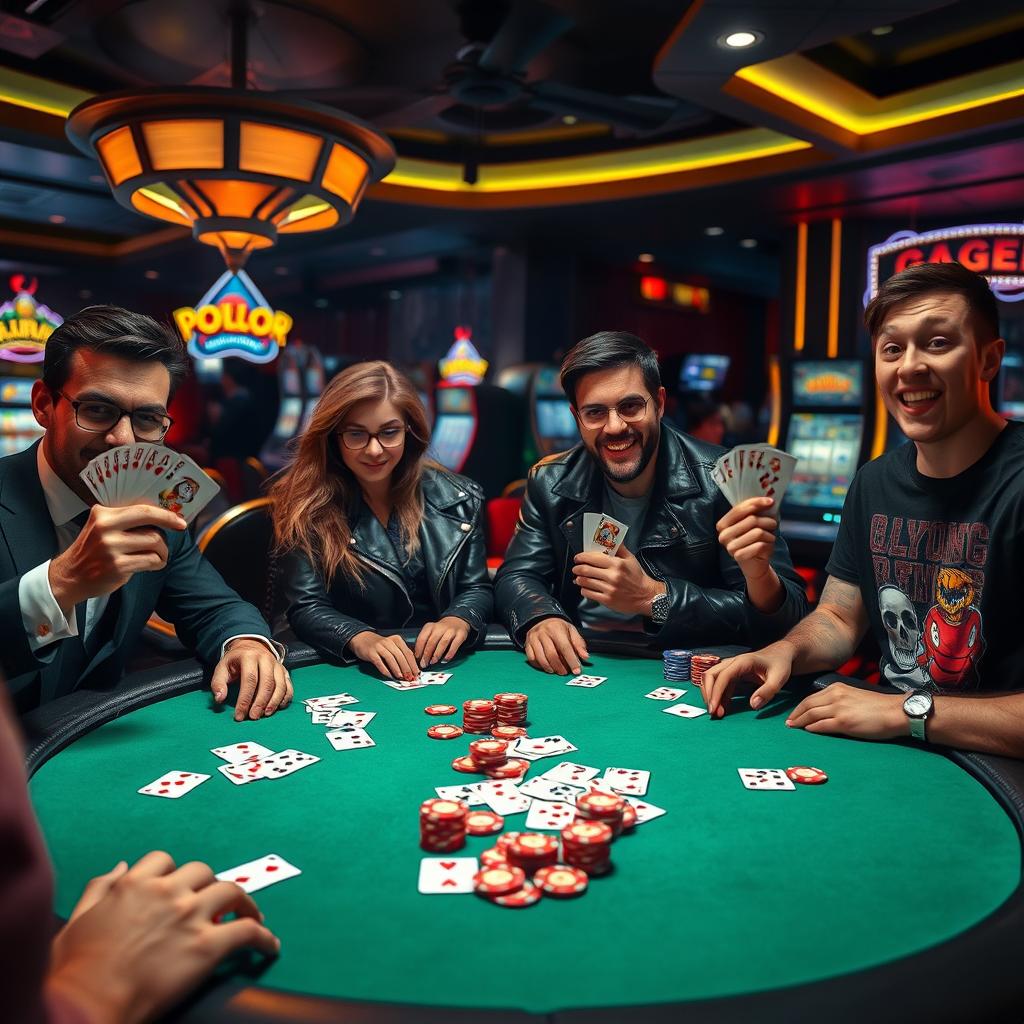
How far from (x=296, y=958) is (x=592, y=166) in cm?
811

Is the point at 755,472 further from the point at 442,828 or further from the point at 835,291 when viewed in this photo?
the point at 835,291

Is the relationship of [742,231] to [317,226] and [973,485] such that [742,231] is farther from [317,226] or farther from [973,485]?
[973,485]

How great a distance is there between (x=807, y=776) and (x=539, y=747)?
448 millimetres

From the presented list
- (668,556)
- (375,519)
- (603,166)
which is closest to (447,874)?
(668,556)

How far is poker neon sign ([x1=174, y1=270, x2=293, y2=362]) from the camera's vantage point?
31.5 feet

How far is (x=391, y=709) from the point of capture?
1859 mm

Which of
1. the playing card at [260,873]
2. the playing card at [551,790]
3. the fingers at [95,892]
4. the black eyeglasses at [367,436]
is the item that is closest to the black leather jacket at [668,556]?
the black eyeglasses at [367,436]

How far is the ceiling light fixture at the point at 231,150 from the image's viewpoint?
396cm

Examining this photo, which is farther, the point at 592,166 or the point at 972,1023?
the point at 592,166

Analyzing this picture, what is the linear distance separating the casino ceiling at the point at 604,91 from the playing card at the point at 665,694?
3.18 meters

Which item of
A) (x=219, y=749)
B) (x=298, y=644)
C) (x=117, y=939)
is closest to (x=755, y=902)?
(x=117, y=939)

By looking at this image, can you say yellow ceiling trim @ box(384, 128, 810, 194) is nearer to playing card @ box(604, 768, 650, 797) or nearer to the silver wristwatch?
the silver wristwatch

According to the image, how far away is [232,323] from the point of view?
31.9 ft

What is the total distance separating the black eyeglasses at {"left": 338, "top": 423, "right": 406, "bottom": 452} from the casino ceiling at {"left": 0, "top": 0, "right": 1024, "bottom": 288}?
2.53 m
